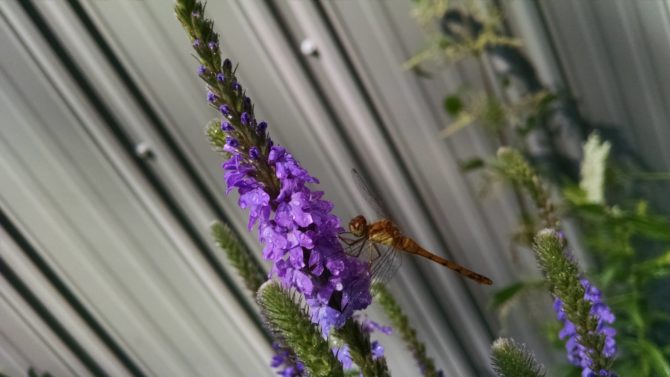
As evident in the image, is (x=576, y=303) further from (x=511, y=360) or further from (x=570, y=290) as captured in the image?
(x=511, y=360)

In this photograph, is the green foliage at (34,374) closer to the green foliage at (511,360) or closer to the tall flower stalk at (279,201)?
the tall flower stalk at (279,201)

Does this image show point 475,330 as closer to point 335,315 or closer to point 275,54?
point 275,54

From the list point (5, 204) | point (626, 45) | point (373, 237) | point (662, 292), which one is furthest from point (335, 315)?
point (662, 292)

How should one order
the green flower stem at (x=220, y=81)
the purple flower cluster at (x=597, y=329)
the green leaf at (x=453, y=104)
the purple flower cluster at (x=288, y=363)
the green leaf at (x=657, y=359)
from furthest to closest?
the green leaf at (x=453, y=104) → the green leaf at (x=657, y=359) → the purple flower cluster at (x=288, y=363) → the purple flower cluster at (x=597, y=329) → the green flower stem at (x=220, y=81)

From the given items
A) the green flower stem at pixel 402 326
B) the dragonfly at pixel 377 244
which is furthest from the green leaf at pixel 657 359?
the dragonfly at pixel 377 244

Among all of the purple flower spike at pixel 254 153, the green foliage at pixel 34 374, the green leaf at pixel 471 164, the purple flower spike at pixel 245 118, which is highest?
the purple flower spike at pixel 245 118

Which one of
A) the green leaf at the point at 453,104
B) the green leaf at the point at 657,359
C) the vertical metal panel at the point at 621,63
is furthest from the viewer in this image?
the green leaf at the point at 453,104
